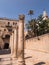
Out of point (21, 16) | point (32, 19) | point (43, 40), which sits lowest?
point (43, 40)

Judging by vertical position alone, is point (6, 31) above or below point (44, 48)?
above

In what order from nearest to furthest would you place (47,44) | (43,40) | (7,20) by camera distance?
1. (47,44)
2. (43,40)
3. (7,20)

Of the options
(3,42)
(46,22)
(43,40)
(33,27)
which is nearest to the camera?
(43,40)

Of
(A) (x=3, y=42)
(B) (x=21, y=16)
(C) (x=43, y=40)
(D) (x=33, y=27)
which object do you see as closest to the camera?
(B) (x=21, y=16)

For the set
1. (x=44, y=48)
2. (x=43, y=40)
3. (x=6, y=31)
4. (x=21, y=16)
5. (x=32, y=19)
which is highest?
(x=32, y=19)

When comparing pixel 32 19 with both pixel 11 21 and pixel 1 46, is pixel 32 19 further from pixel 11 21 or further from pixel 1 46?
pixel 1 46

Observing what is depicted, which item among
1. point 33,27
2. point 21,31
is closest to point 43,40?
point 21,31

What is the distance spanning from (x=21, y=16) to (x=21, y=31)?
4.18 feet

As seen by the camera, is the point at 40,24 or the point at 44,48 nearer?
the point at 44,48

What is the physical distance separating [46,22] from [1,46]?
690 inches

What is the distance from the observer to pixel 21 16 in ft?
36.8

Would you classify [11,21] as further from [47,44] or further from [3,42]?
[47,44]

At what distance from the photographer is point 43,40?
75.4ft

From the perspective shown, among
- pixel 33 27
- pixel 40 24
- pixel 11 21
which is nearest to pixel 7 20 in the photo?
pixel 11 21
